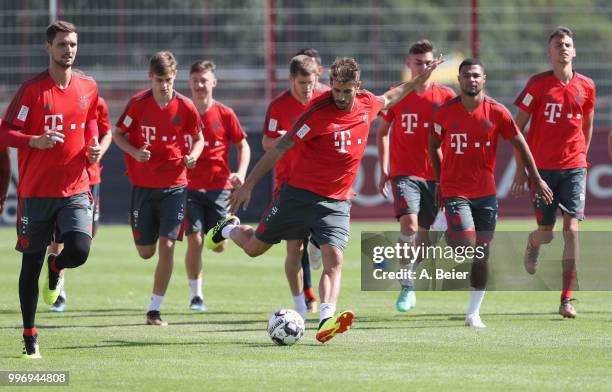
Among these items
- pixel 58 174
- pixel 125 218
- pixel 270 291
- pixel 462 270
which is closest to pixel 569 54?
pixel 462 270

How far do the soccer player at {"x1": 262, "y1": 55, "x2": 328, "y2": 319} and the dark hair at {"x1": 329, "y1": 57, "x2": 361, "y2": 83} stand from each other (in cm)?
166

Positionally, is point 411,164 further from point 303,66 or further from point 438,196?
point 303,66

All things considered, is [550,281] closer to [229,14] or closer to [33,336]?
[33,336]

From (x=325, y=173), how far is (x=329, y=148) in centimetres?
21

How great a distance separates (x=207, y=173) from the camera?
1362 cm

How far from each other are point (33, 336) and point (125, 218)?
14553 millimetres

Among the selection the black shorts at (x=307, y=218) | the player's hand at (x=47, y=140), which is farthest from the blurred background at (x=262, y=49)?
the player's hand at (x=47, y=140)

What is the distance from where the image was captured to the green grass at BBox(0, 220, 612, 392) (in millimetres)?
8422

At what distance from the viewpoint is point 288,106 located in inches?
500

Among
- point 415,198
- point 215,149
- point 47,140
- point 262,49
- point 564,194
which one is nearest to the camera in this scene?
point 47,140

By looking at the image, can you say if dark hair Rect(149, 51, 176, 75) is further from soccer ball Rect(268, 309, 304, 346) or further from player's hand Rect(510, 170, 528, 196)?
player's hand Rect(510, 170, 528, 196)

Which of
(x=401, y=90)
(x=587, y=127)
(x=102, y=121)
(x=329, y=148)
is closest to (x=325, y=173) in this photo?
(x=329, y=148)

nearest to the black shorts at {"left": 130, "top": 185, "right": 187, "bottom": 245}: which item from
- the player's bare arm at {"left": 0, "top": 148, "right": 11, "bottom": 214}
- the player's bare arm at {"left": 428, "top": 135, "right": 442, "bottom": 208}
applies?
the player's bare arm at {"left": 428, "top": 135, "right": 442, "bottom": 208}

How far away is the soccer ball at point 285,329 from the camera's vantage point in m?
10.0
